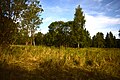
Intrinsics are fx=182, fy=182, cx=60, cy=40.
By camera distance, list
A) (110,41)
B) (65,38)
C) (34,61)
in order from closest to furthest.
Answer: (34,61) → (65,38) → (110,41)

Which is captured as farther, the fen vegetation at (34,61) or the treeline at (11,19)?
the treeline at (11,19)

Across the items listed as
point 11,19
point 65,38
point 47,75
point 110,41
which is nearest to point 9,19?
point 11,19

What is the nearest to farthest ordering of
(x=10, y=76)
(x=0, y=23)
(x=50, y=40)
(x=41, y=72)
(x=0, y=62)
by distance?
(x=10, y=76), (x=41, y=72), (x=0, y=62), (x=0, y=23), (x=50, y=40)

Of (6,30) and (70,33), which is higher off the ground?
(70,33)

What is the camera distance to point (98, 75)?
300 inches

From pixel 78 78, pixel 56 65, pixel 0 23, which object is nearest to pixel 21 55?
pixel 0 23

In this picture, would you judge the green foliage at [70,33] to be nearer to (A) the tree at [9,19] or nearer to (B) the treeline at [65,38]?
(B) the treeline at [65,38]

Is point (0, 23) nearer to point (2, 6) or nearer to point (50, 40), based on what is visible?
point (2, 6)

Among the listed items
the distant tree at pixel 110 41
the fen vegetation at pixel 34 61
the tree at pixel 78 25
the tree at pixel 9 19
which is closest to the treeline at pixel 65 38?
the distant tree at pixel 110 41

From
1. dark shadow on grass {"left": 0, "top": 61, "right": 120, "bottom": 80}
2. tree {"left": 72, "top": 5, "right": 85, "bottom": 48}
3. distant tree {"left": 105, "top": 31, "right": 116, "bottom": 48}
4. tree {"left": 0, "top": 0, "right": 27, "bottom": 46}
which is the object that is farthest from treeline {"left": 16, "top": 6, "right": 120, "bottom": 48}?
dark shadow on grass {"left": 0, "top": 61, "right": 120, "bottom": 80}

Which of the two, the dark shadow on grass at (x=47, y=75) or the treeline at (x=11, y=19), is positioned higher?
the treeline at (x=11, y=19)

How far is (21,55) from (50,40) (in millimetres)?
63382

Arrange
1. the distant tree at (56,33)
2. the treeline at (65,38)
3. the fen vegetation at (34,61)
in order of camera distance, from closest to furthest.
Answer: the fen vegetation at (34,61), the treeline at (65,38), the distant tree at (56,33)

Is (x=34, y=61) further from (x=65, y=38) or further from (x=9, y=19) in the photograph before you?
(x=65, y=38)
